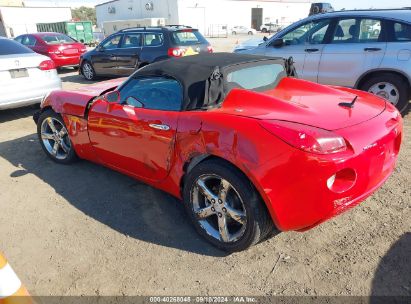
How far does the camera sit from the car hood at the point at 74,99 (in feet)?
12.9

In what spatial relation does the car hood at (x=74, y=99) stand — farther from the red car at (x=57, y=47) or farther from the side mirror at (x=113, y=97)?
the red car at (x=57, y=47)

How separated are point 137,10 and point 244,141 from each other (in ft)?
180

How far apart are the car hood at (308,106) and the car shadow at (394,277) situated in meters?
1.05

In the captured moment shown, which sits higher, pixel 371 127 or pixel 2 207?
pixel 371 127

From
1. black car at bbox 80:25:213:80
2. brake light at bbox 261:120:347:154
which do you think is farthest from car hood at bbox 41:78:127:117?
black car at bbox 80:25:213:80

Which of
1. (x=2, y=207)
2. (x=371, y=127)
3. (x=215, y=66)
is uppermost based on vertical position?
(x=215, y=66)

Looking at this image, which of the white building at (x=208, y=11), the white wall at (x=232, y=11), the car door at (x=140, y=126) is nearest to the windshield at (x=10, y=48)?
the car door at (x=140, y=126)

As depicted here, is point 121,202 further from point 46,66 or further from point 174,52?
point 174,52

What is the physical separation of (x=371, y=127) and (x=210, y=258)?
5.11ft

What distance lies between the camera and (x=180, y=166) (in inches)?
115

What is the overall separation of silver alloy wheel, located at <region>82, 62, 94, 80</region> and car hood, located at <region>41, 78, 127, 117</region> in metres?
6.73

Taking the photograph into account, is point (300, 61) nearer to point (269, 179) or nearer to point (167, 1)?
point (269, 179)

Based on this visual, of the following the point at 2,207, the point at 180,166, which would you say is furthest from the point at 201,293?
the point at 2,207

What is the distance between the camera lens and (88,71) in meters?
10.9
